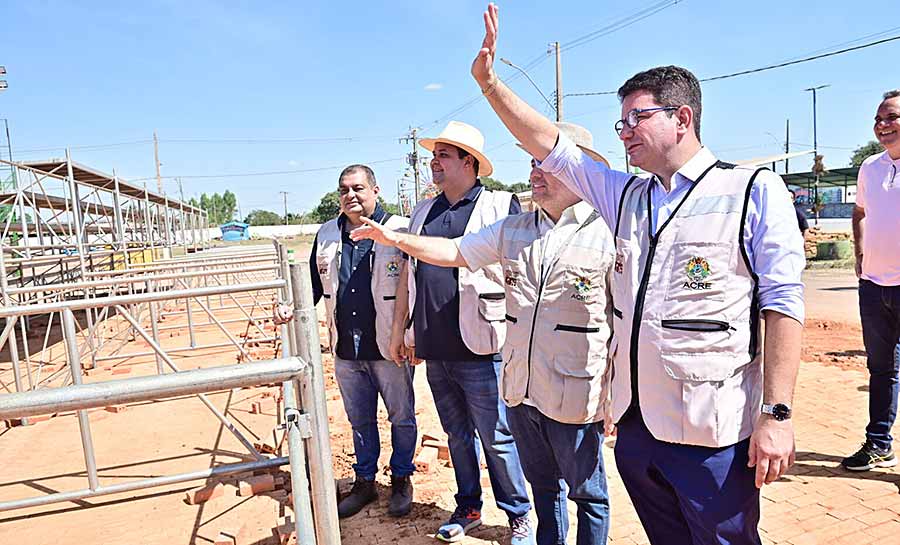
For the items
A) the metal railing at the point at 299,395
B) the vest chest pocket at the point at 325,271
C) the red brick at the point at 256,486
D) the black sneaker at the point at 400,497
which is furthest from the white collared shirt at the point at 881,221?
the red brick at the point at 256,486

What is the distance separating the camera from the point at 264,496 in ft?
12.0

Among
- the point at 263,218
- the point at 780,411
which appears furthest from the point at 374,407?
the point at 263,218

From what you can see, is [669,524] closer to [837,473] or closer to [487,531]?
[487,531]

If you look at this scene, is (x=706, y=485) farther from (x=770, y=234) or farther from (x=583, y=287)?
(x=583, y=287)

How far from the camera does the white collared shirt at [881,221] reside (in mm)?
3273

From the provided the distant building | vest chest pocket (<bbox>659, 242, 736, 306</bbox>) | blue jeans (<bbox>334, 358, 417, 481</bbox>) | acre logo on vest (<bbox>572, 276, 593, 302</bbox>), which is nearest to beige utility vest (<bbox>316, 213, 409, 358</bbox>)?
blue jeans (<bbox>334, 358, 417, 481</bbox>)

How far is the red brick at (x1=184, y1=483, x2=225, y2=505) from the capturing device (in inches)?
144

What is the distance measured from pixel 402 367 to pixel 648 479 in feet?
6.33

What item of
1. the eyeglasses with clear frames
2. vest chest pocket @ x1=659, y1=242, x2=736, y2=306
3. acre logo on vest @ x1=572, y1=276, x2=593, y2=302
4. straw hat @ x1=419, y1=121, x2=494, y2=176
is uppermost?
straw hat @ x1=419, y1=121, x2=494, y2=176

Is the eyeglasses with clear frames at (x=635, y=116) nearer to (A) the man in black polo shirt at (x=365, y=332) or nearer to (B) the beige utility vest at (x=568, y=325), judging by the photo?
(B) the beige utility vest at (x=568, y=325)

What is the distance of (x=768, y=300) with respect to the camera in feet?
5.05

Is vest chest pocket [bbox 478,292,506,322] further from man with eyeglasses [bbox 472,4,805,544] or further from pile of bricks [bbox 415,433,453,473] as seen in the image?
pile of bricks [bbox 415,433,453,473]

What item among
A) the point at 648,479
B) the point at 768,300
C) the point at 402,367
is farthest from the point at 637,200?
the point at 402,367

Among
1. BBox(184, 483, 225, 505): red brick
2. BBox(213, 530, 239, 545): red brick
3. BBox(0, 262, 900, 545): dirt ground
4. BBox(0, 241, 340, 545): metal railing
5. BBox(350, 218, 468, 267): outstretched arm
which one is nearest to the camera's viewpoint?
BBox(0, 241, 340, 545): metal railing
